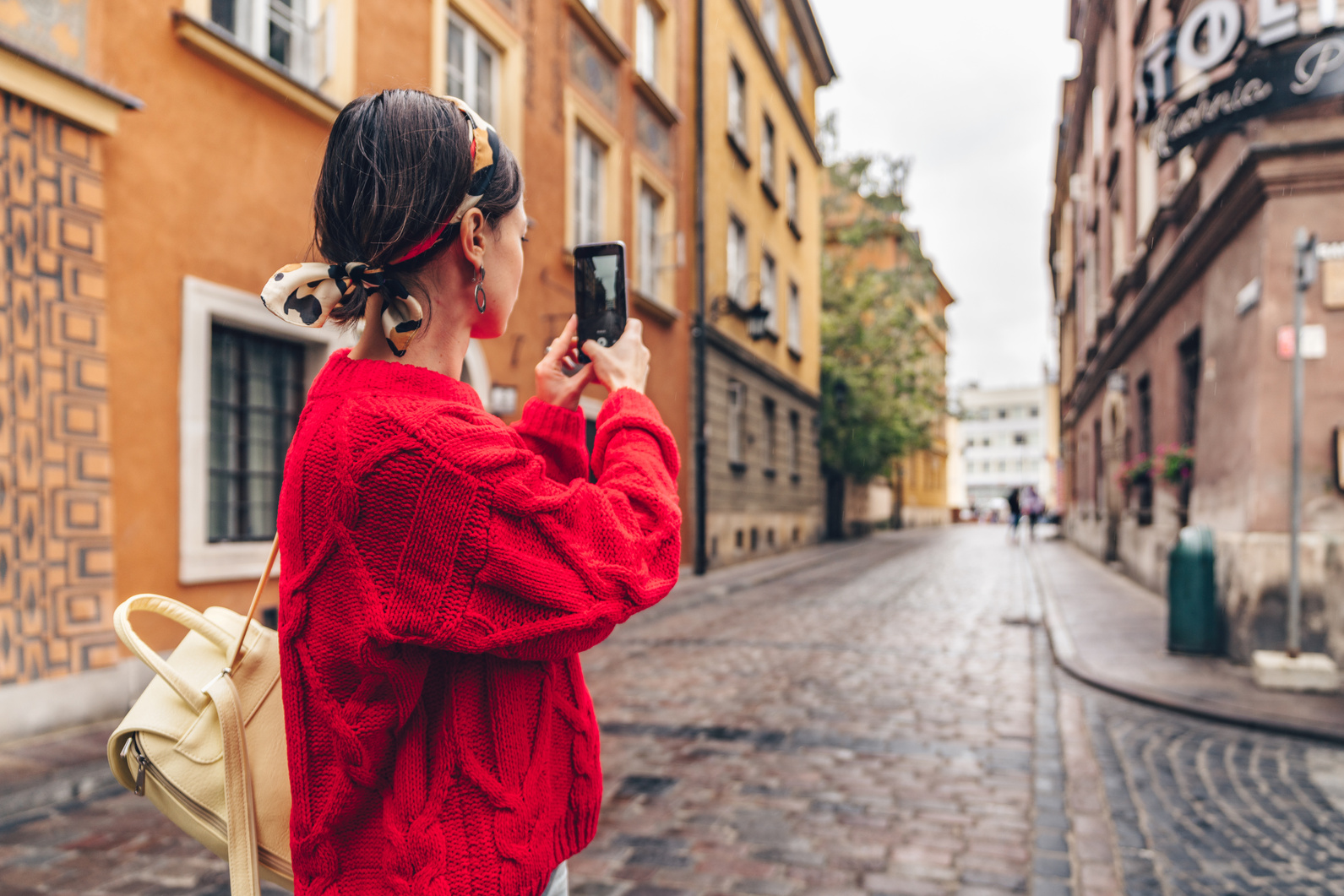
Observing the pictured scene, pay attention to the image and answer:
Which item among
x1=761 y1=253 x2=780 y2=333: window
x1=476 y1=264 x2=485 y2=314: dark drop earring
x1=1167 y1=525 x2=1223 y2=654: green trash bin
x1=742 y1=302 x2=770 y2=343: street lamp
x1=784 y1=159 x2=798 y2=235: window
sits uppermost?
x1=784 y1=159 x2=798 y2=235: window

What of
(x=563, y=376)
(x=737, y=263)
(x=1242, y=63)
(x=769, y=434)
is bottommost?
(x=563, y=376)

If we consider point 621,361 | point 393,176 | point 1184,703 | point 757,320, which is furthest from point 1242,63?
point 757,320

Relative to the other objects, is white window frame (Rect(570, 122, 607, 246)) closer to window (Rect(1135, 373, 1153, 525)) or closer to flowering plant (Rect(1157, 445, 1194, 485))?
flowering plant (Rect(1157, 445, 1194, 485))

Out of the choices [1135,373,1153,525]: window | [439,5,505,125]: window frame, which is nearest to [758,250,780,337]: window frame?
[1135,373,1153,525]: window

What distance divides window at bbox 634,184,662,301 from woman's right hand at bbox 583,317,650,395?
42.4ft

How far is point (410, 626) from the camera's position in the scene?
1.00 metres

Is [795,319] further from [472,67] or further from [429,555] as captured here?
[429,555]

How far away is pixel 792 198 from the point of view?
23.9m

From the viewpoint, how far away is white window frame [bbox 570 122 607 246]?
1245 centimetres

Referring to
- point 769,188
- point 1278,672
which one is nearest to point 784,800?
point 1278,672

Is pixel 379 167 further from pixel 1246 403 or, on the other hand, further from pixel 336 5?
pixel 1246 403

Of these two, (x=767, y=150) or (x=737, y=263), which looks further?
(x=767, y=150)

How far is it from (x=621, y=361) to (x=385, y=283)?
1.24ft

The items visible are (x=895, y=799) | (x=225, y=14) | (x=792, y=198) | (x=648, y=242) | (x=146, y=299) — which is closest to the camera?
(x=895, y=799)
